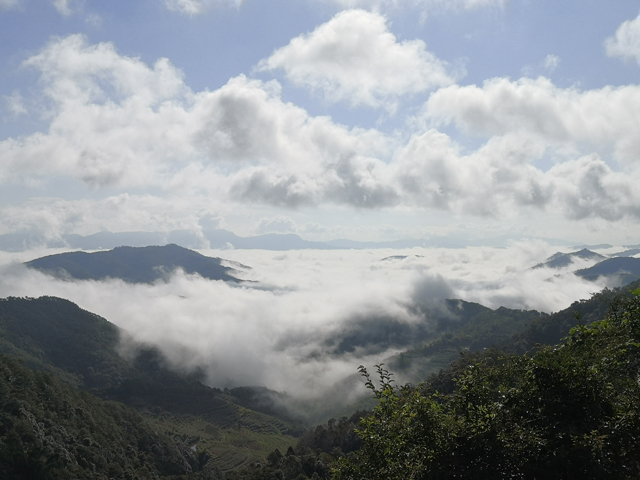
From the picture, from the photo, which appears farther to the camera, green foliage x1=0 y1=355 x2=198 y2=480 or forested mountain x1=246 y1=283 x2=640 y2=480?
green foliage x1=0 y1=355 x2=198 y2=480

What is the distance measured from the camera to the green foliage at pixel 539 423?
16234 millimetres

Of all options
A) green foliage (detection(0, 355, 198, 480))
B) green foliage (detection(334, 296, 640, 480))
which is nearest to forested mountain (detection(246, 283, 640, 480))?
green foliage (detection(334, 296, 640, 480))

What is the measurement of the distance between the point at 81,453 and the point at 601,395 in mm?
194702

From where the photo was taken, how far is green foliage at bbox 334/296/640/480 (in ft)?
53.3

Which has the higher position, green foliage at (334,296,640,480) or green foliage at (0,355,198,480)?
green foliage at (334,296,640,480)

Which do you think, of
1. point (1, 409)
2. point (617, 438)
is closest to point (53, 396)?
point (1, 409)

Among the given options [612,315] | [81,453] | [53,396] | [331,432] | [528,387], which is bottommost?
[331,432]

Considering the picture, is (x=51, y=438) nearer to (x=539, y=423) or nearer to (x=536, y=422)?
(x=536, y=422)

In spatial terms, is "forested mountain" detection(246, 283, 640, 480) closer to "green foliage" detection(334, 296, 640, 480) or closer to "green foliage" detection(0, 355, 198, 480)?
"green foliage" detection(334, 296, 640, 480)

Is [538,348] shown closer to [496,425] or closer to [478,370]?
[478,370]

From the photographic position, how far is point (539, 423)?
18.6 m

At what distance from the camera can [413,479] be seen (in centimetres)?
1859

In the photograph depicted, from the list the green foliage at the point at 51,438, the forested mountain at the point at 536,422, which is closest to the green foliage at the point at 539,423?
the forested mountain at the point at 536,422

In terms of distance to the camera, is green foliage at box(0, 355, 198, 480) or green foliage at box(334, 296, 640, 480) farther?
green foliage at box(0, 355, 198, 480)
